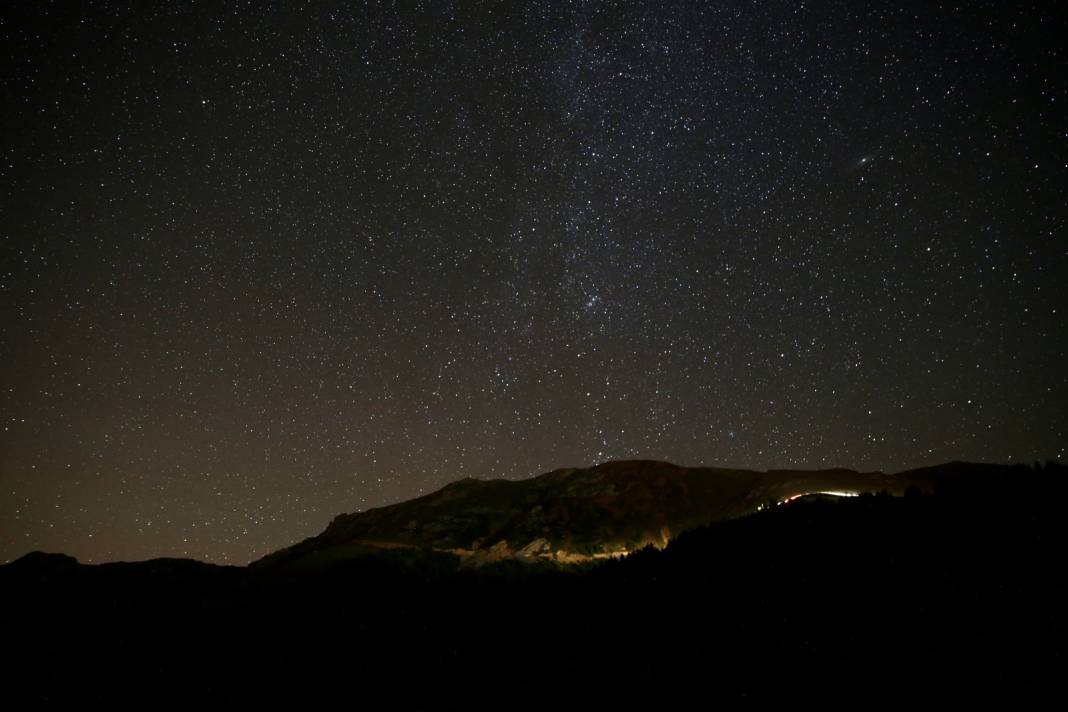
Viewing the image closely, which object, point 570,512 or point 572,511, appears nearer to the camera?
point 570,512

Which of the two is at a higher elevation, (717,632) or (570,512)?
(570,512)

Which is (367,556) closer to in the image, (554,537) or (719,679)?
(554,537)

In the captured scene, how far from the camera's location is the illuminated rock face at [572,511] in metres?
40.9

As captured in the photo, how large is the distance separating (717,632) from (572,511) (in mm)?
40257

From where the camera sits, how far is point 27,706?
714 inches

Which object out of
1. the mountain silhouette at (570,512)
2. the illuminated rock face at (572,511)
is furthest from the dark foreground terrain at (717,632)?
the illuminated rock face at (572,511)

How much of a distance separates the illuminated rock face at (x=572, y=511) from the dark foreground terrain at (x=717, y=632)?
16.1 meters

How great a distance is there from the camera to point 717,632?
1012 cm

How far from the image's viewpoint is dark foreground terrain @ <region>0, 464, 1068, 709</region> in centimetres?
693

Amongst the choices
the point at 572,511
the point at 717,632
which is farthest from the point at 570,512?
the point at 717,632

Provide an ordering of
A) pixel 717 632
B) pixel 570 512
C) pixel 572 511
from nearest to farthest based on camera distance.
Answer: pixel 717 632, pixel 570 512, pixel 572 511

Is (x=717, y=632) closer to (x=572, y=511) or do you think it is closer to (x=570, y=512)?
(x=570, y=512)

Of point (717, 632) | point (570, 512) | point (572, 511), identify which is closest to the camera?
point (717, 632)

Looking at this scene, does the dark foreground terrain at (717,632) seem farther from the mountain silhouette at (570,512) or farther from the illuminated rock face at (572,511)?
the illuminated rock face at (572,511)
